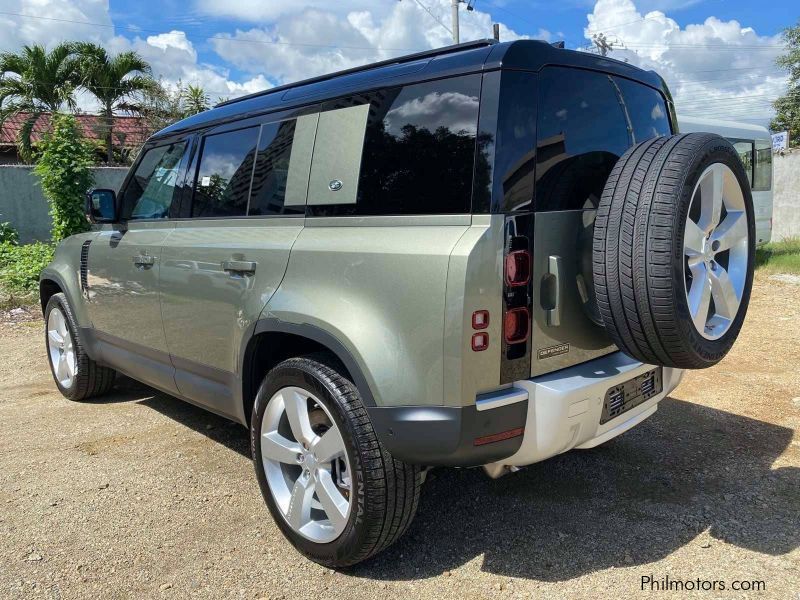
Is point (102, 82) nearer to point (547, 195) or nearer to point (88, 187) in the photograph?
point (88, 187)

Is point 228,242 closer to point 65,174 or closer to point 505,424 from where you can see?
point 505,424

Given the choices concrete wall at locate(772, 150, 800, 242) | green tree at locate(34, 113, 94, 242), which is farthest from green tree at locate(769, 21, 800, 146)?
green tree at locate(34, 113, 94, 242)

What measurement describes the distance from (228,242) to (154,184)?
114cm

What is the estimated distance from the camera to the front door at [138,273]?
12.1ft

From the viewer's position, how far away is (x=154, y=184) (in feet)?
13.0

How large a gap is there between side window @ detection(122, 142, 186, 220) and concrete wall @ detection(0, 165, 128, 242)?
9733 mm

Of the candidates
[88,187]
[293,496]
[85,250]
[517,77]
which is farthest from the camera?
[88,187]

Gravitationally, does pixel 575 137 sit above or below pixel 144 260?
above

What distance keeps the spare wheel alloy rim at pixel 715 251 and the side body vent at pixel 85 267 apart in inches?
146

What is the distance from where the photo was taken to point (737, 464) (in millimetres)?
3561

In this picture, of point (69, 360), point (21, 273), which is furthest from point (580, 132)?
point (21, 273)

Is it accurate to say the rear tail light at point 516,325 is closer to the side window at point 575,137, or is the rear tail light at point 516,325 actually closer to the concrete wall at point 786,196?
the side window at point 575,137

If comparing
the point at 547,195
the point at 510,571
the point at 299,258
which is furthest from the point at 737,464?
the point at 299,258

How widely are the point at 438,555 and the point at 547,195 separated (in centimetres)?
155
